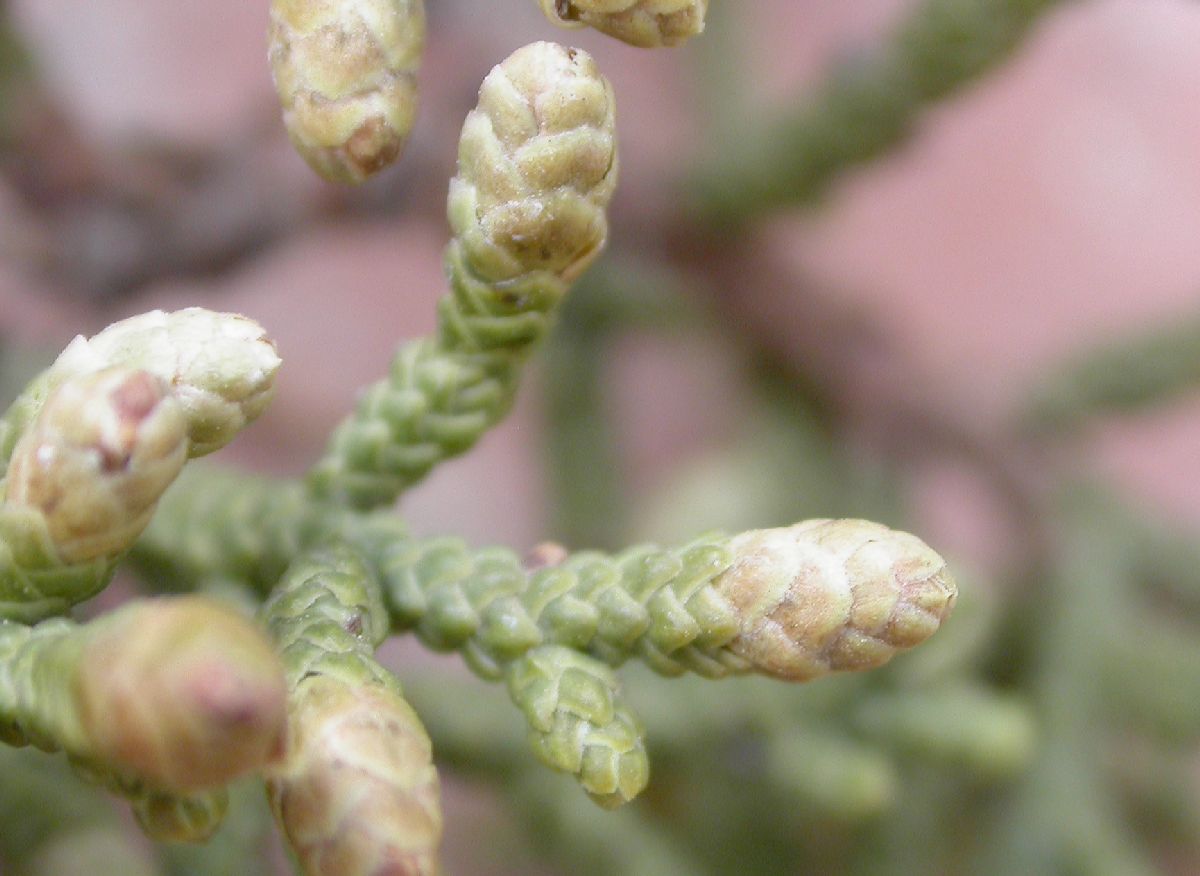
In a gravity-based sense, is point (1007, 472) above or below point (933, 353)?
below

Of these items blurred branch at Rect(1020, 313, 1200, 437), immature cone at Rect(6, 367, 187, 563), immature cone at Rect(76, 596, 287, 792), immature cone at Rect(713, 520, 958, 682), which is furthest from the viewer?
blurred branch at Rect(1020, 313, 1200, 437)

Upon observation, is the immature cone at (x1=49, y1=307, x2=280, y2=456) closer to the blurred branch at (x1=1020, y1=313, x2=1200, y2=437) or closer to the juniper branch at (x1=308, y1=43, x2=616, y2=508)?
the juniper branch at (x1=308, y1=43, x2=616, y2=508)

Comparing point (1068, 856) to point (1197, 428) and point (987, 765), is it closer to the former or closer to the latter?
point (987, 765)

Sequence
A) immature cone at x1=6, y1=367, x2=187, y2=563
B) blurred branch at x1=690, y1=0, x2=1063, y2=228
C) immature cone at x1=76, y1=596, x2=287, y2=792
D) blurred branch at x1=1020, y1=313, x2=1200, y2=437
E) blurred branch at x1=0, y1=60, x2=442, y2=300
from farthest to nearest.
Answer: blurred branch at x1=1020, y1=313, x2=1200, y2=437
blurred branch at x1=0, y1=60, x2=442, y2=300
blurred branch at x1=690, y1=0, x2=1063, y2=228
immature cone at x1=6, y1=367, x2=187, y2=563
immature cone at x1=76, y1=596, x2=287, y2=792

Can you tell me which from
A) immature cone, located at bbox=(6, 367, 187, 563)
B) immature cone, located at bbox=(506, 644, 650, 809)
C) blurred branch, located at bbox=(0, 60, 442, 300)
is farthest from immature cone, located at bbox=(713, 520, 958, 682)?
blurred branch, located at bbox=(0, 60, 442, 300)

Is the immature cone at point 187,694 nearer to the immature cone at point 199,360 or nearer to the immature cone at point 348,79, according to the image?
the immature cone at point 199,360

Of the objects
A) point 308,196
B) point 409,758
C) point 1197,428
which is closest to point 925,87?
point 308,196

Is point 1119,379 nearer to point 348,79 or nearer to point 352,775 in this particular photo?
point 348,79

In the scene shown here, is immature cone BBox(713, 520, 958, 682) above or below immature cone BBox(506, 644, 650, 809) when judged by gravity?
above
